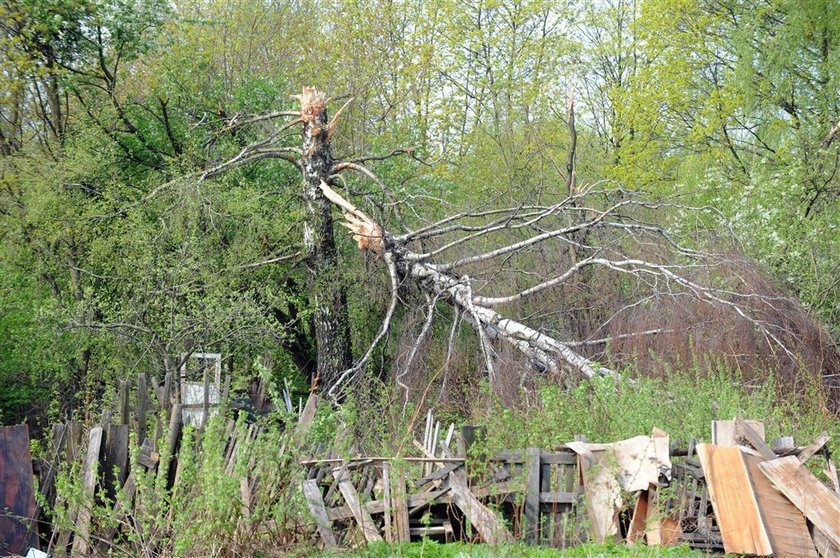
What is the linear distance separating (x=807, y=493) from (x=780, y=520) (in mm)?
294

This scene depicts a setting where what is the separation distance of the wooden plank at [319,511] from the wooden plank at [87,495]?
5.14 feet

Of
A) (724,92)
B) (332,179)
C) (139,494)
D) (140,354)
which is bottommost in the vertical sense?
(139,494)

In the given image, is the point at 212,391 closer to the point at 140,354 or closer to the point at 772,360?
the point at 140,354

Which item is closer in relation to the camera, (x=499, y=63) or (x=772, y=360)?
(x=772, y=360)

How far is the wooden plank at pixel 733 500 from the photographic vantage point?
7324 millimetres

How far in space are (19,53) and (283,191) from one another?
5162 mm

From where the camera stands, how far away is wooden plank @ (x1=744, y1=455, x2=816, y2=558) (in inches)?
287

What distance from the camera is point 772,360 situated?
12.5m

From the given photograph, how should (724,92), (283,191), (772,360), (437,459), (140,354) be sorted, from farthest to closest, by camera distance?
(724,92)
(283,191)
(140,354)
(772,360)
(437,459)

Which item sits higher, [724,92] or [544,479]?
[724,92]

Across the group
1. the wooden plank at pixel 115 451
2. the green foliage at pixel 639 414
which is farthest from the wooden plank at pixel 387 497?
the wooden plank at pixel 115 451

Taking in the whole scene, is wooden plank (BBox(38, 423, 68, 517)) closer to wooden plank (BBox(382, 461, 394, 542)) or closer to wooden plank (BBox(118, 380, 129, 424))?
wooden plank (BBox(118, 380, 129, 424))

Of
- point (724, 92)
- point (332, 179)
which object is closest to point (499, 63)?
point (724, 92)

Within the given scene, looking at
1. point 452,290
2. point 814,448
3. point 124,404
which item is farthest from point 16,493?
point 452,290
